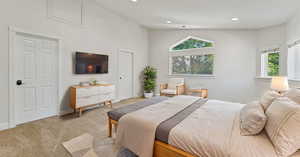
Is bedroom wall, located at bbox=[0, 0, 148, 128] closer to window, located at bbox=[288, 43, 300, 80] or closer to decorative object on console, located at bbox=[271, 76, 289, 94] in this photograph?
decorative object on console, located at bbox=[271, 76, 289, 94]

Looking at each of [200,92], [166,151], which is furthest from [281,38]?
[166,151]

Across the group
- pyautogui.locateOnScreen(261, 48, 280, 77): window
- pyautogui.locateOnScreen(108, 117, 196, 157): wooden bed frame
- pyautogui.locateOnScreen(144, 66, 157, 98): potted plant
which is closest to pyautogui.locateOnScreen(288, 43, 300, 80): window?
pyautogui.locateOnScreen(261, 48, 280, 77): window

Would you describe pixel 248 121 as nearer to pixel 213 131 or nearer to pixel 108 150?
pixel 213 131

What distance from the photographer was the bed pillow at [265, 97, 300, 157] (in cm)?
104

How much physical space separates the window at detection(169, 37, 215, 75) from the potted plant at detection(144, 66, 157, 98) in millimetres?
795

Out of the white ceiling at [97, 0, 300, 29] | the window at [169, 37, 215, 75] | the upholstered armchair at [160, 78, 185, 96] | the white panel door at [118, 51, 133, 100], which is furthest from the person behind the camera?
the window at [169, 37, 215, 75]

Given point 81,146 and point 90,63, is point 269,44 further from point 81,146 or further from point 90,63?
point 81,146

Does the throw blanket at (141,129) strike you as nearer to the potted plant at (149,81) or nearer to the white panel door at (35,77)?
the white panel door at (35,77)

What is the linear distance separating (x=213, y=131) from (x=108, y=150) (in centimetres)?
145

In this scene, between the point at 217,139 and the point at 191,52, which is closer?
the point at 217,139

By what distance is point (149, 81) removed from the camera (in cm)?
571

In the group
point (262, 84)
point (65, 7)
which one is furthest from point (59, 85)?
point (262, 84)

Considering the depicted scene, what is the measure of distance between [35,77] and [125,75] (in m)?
2.75

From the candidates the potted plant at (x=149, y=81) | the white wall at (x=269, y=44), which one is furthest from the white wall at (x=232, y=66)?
the potted plant at (x=149, y=81)
